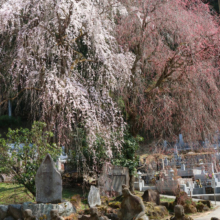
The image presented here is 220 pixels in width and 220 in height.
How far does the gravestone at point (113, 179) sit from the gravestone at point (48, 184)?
3.33 meters

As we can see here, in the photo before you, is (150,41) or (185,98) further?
(150,41)

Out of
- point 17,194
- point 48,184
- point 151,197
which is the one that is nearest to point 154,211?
point 151,197

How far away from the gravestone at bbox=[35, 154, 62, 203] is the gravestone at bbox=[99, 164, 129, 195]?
333 cm

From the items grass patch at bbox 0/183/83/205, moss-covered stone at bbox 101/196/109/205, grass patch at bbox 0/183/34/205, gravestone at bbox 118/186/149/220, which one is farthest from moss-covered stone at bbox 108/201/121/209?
grass patch at bbox 0/183/34/205

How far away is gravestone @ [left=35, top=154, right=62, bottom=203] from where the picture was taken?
657cm

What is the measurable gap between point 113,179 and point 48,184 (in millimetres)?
3800

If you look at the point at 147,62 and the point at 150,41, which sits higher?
the point at 150,41

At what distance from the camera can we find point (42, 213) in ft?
20.3

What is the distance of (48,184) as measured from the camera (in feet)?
21.6

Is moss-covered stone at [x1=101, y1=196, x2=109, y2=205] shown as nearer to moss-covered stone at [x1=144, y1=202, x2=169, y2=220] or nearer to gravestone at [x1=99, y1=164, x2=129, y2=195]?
gravestone at [x1=99, y1=164, x2=129, y2=195]

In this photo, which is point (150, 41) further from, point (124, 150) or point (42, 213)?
point (42, 213)

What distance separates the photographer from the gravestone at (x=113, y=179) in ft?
32.2

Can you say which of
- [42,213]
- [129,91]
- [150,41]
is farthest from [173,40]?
[42,213]

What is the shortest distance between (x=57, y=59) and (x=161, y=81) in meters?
3.50
